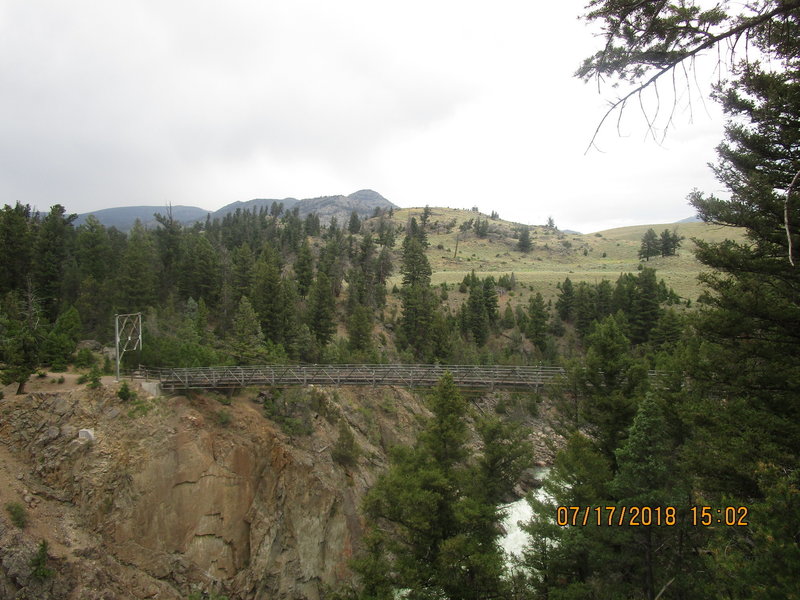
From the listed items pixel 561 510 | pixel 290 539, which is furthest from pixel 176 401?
pixel 561 510

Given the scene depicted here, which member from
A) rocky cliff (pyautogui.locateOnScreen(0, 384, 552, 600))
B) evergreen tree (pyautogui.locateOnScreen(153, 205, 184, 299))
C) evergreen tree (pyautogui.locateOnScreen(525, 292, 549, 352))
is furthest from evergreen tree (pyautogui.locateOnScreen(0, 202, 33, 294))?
evergreen tree (pyautogui.locateOnScreen(525, 292, 549, 352))

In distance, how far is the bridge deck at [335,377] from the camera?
23109mm

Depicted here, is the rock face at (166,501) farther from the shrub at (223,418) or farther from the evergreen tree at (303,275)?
the evergreen tree at (303,275)

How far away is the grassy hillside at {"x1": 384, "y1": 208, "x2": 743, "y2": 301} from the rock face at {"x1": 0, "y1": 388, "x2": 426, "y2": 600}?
59958 millimetres

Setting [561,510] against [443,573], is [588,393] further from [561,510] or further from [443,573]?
[443,573]

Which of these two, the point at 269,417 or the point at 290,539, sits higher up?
the point at 269,417

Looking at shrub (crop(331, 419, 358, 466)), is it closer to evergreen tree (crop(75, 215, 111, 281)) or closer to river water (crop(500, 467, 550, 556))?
river water (crop(500, 467, 550, 556))

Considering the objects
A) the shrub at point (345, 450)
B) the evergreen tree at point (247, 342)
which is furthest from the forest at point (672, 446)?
the shrub at point (345, 450)

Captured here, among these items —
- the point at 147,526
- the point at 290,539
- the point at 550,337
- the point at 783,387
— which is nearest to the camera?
the point at 783,387

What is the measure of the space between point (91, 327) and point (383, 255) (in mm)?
41842

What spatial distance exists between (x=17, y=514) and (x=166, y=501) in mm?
5952

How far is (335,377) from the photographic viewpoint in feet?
81.9

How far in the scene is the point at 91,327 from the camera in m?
37.6

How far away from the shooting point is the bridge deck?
23.1m
